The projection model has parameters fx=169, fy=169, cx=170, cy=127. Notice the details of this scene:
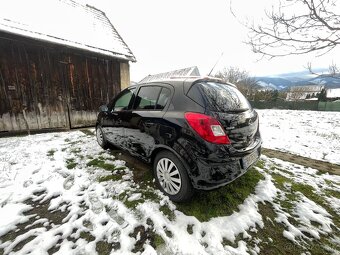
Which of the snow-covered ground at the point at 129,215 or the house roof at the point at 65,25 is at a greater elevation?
the house roof at the point at 65,25

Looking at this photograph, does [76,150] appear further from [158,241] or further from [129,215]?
[158,241]

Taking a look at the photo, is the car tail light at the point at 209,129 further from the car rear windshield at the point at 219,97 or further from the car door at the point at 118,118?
the car door at the point at 118,118

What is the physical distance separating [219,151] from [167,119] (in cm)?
78

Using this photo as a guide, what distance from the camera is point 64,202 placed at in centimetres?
238

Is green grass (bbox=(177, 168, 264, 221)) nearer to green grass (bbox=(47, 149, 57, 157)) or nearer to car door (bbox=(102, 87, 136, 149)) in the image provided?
car door (bbox=(102, 87, 136, 149))

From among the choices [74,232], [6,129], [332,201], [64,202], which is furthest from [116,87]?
[332,201]

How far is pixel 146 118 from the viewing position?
260 cm

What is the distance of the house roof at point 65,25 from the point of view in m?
5.54

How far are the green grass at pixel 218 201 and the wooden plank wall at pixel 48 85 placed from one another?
631cm

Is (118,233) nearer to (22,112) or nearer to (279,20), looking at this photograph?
(279,20)

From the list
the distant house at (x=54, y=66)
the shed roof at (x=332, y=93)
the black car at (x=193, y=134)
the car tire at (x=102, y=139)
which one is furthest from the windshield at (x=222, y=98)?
the shed roof at (x=332, y=93)

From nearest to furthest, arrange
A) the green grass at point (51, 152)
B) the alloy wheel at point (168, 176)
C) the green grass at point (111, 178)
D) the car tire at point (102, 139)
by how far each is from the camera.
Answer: the alloy wheel at point (168, 176) < the green grass at point (111, 178) < the green grass at point (51, 152) < the car tire at point (102, 139)

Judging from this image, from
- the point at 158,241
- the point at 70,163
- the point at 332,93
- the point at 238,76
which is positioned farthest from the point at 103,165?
the point at 332,93

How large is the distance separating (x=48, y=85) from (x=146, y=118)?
5.58 m
